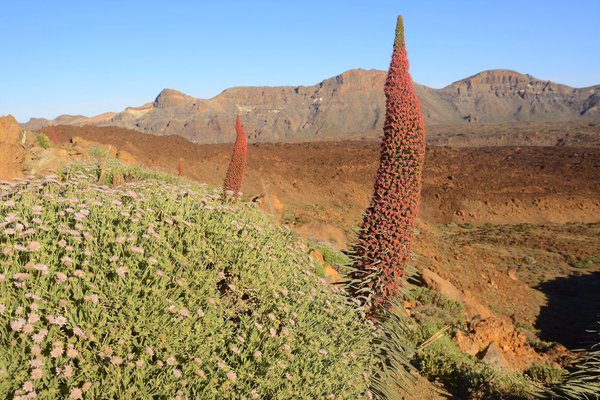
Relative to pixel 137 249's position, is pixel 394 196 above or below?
above

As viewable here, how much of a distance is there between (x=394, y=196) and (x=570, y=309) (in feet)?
56.2

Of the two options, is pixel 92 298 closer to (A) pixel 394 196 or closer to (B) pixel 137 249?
(B) pixel 137 249

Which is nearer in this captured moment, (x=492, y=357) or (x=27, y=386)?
(x=27, y=386)

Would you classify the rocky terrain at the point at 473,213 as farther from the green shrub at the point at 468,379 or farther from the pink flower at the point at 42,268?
the pink flower at the point at 42,268

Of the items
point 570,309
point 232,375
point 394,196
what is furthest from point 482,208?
point 232,375

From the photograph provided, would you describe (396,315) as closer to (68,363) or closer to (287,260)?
(287,260)

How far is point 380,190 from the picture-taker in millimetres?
4703

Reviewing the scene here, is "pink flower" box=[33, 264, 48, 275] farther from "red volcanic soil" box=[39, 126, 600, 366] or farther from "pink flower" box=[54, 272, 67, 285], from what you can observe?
"red volcanic soil" box=[39, 126, 600, 366]

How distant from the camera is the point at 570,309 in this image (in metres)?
18.4

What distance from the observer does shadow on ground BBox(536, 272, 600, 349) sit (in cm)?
1534

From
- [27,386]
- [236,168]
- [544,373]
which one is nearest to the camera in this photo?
[27,386]

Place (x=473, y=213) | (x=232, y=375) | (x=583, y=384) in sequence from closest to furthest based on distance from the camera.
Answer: (x=232, y=375) < (x=583, y=384) < (x=473, y=213)

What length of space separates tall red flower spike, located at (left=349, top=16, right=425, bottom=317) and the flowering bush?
78 centimetres

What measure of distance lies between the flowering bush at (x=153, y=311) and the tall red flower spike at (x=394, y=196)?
78cm
